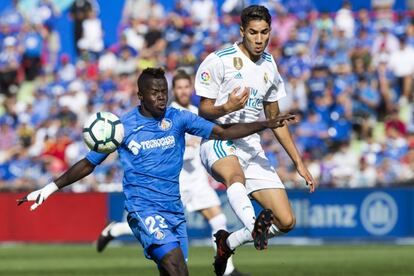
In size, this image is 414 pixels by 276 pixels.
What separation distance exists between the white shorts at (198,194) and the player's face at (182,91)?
1.25m

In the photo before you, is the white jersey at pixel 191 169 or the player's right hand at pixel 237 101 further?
the white jersey at pixel 191 169

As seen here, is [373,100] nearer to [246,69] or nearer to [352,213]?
[352,213]

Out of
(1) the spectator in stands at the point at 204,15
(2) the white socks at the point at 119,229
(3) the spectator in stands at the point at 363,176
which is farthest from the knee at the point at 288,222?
(1) the spectator in stands at the point at 204,15

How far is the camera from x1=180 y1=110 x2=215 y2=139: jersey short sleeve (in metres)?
9.75

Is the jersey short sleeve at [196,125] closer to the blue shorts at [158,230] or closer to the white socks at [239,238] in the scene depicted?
the blue shorts at [158,230]

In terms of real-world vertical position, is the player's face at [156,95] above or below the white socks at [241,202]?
above

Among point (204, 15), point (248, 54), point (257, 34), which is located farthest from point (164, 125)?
point (204, 15)

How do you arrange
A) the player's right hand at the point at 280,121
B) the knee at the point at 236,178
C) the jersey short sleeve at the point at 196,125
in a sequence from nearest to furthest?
the player's right hand at the point at 280,121 → the jersey short sleeve at the point at 196,125 → the knee at the point at 236,178

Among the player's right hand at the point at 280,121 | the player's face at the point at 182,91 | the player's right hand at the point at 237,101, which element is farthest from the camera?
the player's face at the point at 182,91

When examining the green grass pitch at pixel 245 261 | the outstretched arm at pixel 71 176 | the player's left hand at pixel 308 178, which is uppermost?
the outstretched arm at pixel 71 176

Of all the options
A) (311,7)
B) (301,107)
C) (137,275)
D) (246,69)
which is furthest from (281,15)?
(246,69)

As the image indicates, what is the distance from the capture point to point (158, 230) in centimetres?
935

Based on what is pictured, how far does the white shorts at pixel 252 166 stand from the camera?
11062mm

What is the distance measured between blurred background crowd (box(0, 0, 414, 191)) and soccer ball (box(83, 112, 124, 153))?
1182 cm
